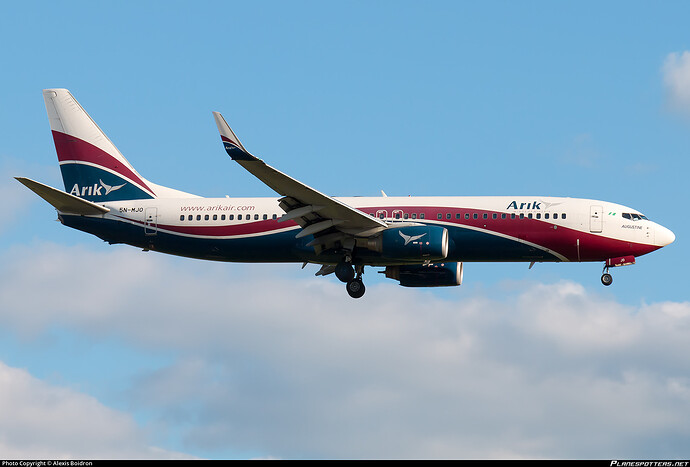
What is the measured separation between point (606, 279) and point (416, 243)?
10551 mm

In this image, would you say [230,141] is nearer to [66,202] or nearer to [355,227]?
[355,227]

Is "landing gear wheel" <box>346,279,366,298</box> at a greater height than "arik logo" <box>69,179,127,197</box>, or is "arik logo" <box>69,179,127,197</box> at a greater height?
"arik logo" <box>69,179,127,197</box>

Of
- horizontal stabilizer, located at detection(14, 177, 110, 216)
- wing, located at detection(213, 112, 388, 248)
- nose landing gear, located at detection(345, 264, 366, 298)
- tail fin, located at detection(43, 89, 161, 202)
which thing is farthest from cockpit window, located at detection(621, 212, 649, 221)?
horizontal stabilizer, located at detection(14, 177, 110, 216)

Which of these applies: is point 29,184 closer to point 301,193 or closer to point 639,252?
point 301,193

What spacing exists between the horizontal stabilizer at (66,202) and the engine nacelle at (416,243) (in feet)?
52.0

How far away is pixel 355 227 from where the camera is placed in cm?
5316

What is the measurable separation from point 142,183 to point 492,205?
781 inches

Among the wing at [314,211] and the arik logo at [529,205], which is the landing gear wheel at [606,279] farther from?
the wing at [314,211]

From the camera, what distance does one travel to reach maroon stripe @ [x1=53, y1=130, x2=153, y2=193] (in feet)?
195

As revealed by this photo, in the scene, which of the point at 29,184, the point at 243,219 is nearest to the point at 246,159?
the point at 243,219

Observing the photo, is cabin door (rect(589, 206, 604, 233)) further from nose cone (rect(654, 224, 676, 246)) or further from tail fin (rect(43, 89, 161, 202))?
tail fin (rect(43, 89, 161, 202))

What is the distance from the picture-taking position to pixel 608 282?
5428cm

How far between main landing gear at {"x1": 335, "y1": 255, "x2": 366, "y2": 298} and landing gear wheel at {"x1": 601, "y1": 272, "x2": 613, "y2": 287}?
494 inches

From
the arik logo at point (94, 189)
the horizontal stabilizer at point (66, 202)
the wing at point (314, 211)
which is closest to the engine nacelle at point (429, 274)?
the wing at point (314, 211)
